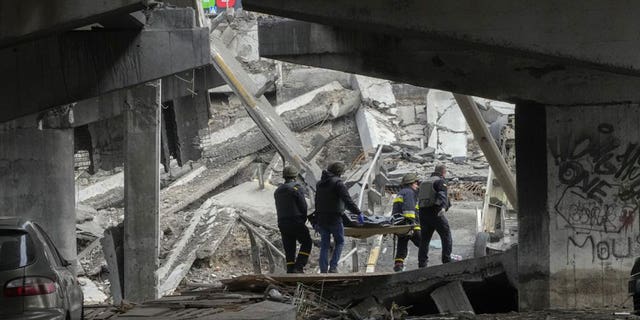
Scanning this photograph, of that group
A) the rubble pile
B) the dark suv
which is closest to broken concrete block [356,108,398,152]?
the rubble pile

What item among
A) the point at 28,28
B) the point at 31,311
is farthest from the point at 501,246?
the point at 31,311

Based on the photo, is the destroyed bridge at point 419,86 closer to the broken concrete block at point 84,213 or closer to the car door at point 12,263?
the car door at point 12,263

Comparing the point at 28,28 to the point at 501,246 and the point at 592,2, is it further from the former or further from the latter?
the point at 501,246

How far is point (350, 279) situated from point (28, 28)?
5.70m

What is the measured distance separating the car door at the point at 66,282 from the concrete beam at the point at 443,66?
6388 millimetres

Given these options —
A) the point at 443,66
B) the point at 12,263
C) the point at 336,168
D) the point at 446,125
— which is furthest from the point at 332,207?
the point at 446,125

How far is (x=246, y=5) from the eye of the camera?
47.1 feet

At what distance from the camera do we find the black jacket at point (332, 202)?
59.9 ft

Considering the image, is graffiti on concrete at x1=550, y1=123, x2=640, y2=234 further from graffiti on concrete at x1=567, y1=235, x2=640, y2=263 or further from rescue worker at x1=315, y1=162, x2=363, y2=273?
rescue worker at x1=315, y1=162, x2=363, y2=273

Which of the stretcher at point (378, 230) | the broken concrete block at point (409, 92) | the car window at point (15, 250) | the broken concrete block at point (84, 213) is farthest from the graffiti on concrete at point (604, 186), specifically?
the broken concrete block at point (409, 92)

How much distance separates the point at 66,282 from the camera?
11508mm

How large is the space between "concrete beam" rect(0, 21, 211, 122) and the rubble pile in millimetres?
8451

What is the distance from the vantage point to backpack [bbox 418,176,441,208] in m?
18.9

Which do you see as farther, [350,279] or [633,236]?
[350,279]
